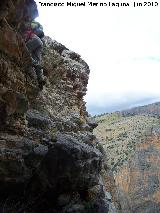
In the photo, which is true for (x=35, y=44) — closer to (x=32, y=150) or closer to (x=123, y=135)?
(x=32, y=150)

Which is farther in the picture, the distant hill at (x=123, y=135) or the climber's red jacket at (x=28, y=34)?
the distant hill at (x=123, y=135)

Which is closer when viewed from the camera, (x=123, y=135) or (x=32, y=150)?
(x=32, y=150)

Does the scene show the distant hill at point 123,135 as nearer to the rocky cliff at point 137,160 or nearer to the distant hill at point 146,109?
the rocky cliff at point 137,160

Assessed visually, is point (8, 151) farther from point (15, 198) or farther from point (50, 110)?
point (50, 110)

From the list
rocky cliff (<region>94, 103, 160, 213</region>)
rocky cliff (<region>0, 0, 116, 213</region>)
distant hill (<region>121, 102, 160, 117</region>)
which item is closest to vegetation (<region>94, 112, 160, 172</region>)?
rocky cliff (<region>94, 103, 160, 213</region>)

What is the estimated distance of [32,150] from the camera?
14.6m

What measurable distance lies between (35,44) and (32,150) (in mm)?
5171

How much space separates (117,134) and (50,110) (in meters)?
82.6

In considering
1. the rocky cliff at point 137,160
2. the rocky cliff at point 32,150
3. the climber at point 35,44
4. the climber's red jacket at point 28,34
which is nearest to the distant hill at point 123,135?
the rocky cliff at point 137,160

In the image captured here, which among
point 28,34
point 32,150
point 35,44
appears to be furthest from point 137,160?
point 32,150

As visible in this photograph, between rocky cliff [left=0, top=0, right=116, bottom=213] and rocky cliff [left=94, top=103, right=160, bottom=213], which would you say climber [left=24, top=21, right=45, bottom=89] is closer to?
rocky cliff [left=0, top=0, right=116, bottom=213]

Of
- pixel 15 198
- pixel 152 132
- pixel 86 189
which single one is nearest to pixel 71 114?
pixel 86 189

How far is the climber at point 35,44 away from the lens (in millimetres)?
17406

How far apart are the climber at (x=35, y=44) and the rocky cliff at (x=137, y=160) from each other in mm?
67929
